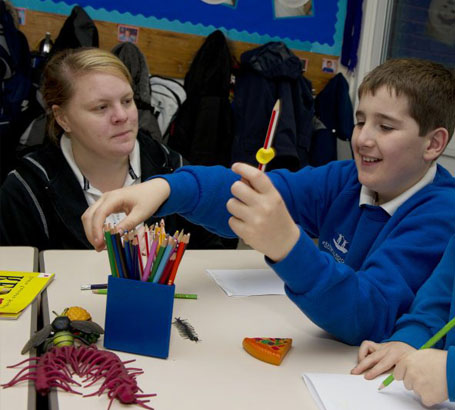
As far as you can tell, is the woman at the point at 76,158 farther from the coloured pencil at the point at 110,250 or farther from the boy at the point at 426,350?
the boy at the point at 426,350

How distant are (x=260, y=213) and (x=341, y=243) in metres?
0.57

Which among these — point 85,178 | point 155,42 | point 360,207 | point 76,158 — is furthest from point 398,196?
point 155,42

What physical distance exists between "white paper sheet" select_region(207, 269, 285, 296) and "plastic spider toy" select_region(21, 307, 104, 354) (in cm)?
36

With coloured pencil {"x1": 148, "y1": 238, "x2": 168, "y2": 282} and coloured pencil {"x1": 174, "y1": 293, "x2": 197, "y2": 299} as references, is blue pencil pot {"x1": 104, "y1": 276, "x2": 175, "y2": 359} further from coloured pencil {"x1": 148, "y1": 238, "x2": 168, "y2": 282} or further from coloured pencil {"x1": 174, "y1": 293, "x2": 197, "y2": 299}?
coloured pencil {"x1": 174, "y1": 293, "x2": 197, "y2": 299}

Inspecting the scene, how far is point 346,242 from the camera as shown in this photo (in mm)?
1229

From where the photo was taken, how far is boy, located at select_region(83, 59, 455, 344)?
79 centimetres

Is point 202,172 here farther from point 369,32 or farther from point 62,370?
point 369,32

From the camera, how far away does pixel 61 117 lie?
1885 millimetres

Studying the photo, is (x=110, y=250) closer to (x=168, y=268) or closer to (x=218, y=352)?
(x=168, y=268)

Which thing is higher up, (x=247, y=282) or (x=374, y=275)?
(x=374, y=275)

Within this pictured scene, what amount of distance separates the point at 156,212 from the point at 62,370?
459 millimetres

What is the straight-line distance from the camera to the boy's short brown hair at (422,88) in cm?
114

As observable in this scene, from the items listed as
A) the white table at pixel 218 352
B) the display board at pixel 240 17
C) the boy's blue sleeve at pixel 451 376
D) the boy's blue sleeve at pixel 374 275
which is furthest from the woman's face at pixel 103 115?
the boy's blue sleeve at pixel 451 376

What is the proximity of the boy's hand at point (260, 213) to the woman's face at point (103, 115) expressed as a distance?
1138mm
